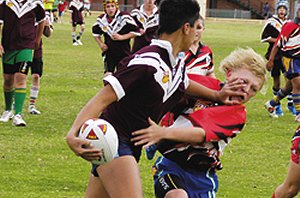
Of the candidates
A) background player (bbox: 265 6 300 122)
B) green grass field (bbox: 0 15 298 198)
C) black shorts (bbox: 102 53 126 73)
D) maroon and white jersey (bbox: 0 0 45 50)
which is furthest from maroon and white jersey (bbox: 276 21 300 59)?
maroon and white jersey (bbox: 0 0 45 50)

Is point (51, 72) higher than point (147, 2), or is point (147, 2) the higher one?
point (147, 2)

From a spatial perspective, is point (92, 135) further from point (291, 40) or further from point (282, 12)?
point (282, 12)

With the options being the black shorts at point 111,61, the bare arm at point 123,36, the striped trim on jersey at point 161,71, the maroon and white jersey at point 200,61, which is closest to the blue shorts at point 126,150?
the striped trim on jersey at point 161,71

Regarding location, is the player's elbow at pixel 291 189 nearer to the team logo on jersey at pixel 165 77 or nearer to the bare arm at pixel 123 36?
the team logo on jersey at pixel 165 77

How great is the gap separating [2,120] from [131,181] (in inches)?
314

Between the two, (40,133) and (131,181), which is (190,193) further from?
(40,133)

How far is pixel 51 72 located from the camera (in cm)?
2244

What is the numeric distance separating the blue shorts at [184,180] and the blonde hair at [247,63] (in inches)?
30.9

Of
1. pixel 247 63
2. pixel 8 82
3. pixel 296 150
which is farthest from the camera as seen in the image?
pixel 8 82

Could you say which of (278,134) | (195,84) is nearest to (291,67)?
(278,134)

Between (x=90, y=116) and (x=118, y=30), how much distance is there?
10393mm

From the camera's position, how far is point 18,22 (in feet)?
42.0

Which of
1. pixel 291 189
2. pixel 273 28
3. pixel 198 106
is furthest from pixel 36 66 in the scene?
pixel 198 106

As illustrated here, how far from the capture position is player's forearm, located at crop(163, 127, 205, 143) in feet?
18.5
